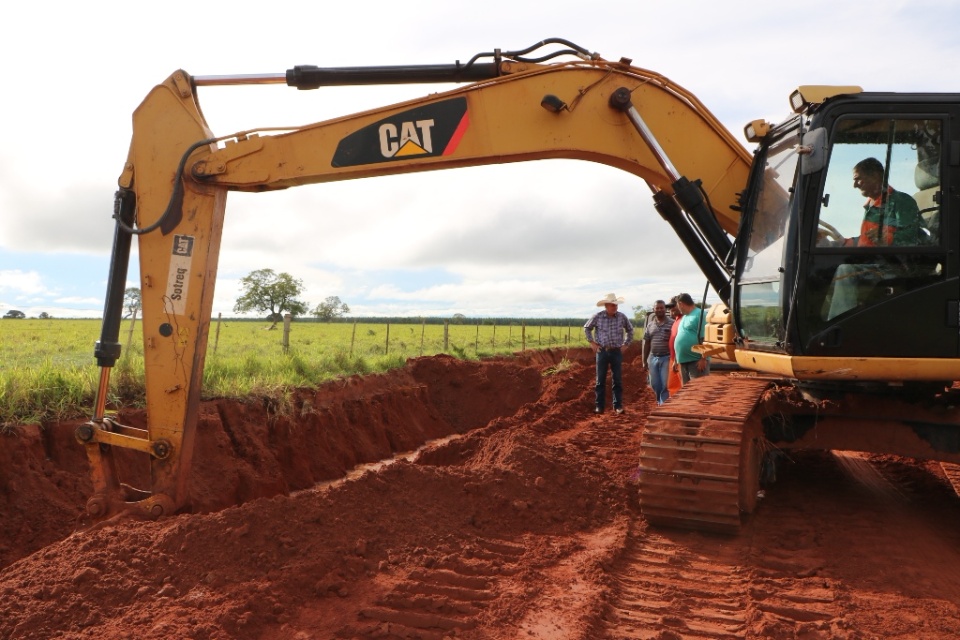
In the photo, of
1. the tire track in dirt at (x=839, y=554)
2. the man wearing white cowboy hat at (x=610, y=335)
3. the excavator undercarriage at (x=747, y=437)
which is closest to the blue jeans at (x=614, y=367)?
the man wearing white cowboy hat at (x=610, y=335)

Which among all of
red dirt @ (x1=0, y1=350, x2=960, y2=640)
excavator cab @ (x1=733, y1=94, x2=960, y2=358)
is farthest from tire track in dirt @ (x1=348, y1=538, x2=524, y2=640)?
excavator cab @ (x1=733, y1=94, x2=960, y2=358)

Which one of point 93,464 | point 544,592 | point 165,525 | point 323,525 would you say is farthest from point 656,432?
point 93,464

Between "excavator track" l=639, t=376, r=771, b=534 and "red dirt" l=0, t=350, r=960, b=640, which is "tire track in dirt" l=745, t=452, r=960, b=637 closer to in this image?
"red dirt" l=0, t=350, r=960, b=640

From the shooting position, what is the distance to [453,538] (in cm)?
479

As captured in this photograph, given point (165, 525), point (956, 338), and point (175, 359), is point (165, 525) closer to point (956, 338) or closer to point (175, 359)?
point (175, 359)

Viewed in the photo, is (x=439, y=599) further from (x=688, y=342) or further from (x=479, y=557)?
(x=688, y=342)

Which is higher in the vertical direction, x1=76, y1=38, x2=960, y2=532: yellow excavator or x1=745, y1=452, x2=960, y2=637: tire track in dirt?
x1=76, y1=38, x2=960, y2=532: yellow excavator

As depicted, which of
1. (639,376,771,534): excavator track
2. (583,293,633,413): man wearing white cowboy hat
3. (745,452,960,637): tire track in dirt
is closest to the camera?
(745,452,960,637): tire track in dirt

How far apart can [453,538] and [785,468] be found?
13.2 feet

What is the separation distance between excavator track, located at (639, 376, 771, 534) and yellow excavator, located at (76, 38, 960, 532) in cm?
1

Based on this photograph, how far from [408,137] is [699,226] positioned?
2.19 meters

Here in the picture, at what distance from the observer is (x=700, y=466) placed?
198 inches

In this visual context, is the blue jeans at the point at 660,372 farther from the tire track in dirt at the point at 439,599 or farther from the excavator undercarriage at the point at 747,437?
the tire track in dirt at the point at 439,599

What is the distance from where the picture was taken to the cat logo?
512cm
